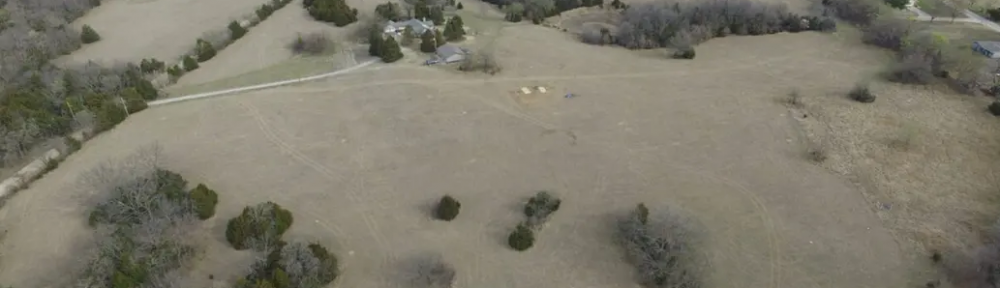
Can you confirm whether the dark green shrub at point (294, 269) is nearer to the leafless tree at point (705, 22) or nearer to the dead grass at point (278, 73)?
the dead grass at point (278, 73)

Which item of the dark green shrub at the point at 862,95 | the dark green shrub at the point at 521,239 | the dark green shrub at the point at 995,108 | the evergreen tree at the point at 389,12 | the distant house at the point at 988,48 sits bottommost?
the dark green shrub at the point at 521,239

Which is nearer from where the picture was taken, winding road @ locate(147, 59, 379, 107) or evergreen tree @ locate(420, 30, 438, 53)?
winding road @ locate(147, 59, 379, 107)

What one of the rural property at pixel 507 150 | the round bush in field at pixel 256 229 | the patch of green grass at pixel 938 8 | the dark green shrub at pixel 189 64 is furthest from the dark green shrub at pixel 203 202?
the patch of green grass at pixel 938 8

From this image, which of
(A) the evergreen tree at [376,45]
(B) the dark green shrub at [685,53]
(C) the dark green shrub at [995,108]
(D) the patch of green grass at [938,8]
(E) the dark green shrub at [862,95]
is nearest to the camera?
(C) the dark green shrub at [995,108]

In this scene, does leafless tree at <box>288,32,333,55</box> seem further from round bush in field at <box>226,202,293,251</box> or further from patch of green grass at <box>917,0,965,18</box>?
patch of green grass at <box>917,0,965,18</box>

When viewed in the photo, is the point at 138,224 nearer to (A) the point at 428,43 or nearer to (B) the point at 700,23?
(A) the point at 428,43

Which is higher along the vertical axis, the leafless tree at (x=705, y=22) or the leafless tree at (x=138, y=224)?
the leafless tree at (x=705, y=22)

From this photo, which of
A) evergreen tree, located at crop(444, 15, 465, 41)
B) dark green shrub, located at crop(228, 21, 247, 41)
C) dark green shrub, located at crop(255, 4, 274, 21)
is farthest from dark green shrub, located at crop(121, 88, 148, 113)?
evergreen tree, located at crop(444, 15, 465, 41)
